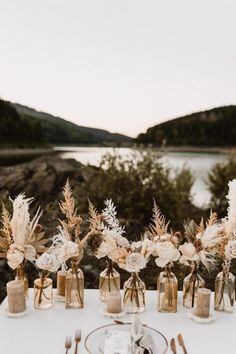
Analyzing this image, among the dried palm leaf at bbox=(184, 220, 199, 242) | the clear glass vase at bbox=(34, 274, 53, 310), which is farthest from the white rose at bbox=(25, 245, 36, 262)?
the dried palm leaf at bbox=(184, 220, 199, 242)

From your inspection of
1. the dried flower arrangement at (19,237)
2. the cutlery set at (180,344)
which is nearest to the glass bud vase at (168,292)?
the cutlery set at (180,344)

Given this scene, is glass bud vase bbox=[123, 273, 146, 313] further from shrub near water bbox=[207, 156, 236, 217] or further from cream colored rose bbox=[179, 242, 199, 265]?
shrub near water bbox=[207, 156, 236, 217]

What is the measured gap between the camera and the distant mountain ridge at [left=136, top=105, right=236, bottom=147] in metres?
4.97

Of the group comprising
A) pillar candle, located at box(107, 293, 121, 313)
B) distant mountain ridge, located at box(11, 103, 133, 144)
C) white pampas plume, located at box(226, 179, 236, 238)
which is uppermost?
distant mountain ridge, located at box(11, 103, 133, 144)

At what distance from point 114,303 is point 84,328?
165mm

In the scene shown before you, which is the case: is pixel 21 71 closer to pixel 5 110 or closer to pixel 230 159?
pixel 5 110

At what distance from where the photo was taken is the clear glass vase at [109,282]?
1.78 m

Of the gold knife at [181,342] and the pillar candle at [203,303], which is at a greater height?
the pillar candle at [203,303]

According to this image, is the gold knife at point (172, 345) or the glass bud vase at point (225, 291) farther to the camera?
the glass bud vase at point (225, 291)

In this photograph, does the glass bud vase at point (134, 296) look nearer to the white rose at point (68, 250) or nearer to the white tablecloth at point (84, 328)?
the white tablecloth at point (84, 328)

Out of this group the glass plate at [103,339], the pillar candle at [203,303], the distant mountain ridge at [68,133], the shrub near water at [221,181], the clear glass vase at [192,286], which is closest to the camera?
the glass plate at [103,339]

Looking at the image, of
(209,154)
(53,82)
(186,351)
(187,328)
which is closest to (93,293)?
(187,328)

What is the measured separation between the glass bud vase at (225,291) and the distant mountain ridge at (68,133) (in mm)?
3311

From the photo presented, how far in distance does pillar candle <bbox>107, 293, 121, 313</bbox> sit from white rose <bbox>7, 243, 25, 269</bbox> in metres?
0.40
